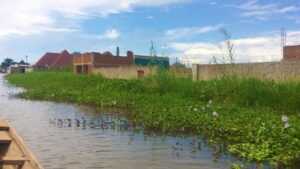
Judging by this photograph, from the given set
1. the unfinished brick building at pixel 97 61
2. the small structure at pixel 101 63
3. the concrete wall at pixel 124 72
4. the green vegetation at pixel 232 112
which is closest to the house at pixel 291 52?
the concrete wall at pixel 124 72

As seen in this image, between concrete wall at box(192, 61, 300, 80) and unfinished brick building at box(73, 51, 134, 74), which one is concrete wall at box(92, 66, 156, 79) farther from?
concrete wall at box(192, 61, 300, 80)

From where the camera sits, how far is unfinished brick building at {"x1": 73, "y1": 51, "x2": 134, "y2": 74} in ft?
170

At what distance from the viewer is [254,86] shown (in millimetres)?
16625

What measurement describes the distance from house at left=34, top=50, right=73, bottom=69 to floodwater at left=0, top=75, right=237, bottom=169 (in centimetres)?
7309

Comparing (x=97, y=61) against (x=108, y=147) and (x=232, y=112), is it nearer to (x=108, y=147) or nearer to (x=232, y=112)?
(x=232, y=112)

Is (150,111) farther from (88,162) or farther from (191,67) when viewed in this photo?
(191,67)

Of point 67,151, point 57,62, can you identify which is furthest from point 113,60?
point 67,151

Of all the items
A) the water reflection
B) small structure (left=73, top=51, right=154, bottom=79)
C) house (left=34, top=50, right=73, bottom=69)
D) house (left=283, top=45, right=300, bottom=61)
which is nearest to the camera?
the water reflection

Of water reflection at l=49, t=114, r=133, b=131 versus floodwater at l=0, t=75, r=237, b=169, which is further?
water reflection at l=49, t=114, r=133, b=131

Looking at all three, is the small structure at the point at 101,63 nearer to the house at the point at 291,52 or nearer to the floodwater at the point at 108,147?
the house at the point at 291,52

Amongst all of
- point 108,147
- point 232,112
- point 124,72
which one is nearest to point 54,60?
point 124,72

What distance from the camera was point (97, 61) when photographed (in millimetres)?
51844

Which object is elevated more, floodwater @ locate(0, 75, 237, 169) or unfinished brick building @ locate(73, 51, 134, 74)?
unfinished brick building @ locate(73, 51, 134, 74)

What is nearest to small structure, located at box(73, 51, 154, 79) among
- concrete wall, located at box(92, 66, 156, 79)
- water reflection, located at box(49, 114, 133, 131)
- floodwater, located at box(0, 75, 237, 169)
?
concrete wall, located at box(92, 66, 156, 79)
